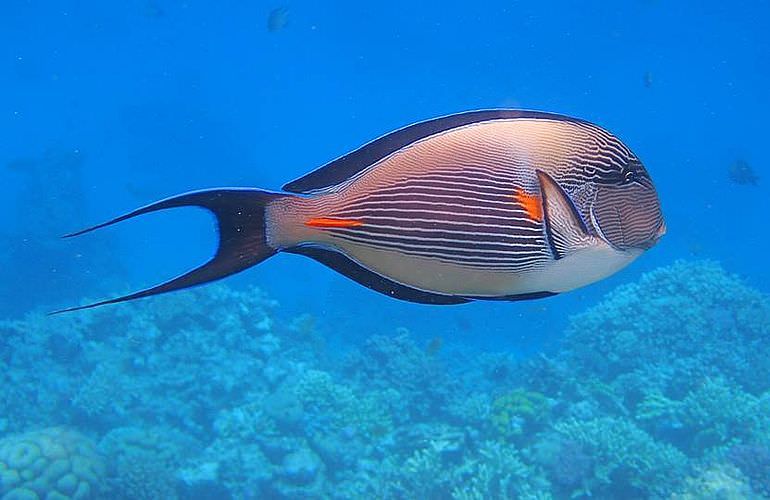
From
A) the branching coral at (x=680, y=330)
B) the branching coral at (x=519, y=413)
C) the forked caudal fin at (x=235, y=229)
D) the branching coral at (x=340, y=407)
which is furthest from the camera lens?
the branching coral at (x=680, y=330)

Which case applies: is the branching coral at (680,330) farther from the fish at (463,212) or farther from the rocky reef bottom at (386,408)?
the fish at (463,212)

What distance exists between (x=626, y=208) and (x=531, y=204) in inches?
7.5

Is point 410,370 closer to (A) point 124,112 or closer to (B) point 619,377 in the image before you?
(B) point 619,377

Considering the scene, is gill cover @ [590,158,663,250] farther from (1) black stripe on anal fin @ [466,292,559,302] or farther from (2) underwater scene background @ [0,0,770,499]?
(2) underwater scene background @ [0,0,770,499]

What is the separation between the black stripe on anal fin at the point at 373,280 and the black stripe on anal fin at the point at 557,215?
19cm

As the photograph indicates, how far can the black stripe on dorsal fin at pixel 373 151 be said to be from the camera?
3.36ft

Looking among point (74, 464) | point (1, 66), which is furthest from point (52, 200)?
point (1, 66)

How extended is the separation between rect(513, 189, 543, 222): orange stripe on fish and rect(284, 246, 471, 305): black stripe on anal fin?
192mm

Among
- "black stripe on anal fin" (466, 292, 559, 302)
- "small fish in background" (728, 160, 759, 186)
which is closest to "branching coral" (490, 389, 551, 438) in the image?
"black stripe on anal fin" (466, 292, 559, 302)

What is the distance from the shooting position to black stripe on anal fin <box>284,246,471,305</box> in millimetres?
1030

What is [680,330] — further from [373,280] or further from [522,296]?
[373,280]

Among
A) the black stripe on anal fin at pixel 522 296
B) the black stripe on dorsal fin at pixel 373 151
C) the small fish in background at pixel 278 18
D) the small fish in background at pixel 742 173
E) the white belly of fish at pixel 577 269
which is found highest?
the small fish in background at pixel 278 18

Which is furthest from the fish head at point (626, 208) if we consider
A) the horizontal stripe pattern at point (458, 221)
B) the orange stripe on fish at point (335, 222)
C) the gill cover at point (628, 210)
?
the orange stripe on fish at point (335, 222)

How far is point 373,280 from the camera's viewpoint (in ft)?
3.43
